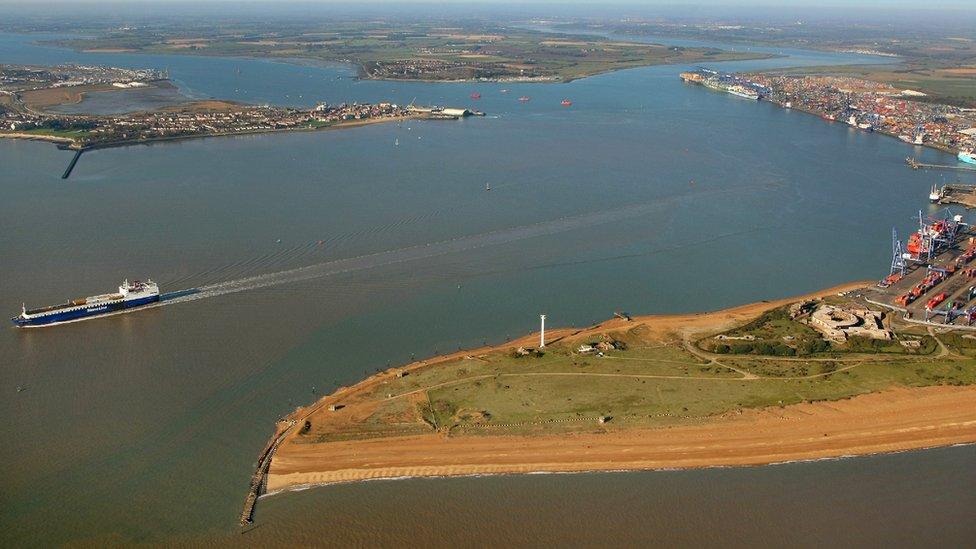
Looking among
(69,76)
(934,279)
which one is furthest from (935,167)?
(69,76)

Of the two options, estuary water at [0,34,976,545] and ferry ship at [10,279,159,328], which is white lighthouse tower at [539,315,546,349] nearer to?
estuary water at [0,34,976,545]

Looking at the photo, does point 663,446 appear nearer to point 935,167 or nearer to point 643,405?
point 643,405

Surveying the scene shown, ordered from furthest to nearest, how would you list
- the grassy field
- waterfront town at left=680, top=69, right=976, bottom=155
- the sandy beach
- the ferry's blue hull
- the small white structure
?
waterfront town at left=680, top=69, right=976, bottom=155 → the ferry's blue hull → the small white structure → the grassy field → the sandy beach

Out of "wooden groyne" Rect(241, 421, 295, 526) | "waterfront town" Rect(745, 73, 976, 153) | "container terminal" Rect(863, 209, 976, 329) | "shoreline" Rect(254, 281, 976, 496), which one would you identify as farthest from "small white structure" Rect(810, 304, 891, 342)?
"waterfront town" Rect(745, 73, 976, 153)

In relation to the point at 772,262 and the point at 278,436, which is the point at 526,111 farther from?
the point at 278,436

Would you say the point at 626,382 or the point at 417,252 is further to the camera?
the point at 417,252

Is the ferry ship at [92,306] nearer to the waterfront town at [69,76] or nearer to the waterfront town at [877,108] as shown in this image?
the waterfront town at [877,108]
